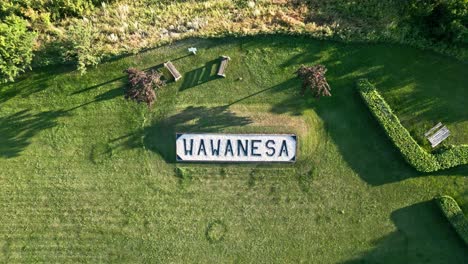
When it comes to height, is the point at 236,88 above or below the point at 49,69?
below

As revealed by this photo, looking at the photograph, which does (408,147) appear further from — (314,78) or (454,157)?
(314,78)

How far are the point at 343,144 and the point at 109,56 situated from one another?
49.8ft

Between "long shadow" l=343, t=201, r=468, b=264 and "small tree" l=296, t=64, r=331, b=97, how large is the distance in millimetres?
9454

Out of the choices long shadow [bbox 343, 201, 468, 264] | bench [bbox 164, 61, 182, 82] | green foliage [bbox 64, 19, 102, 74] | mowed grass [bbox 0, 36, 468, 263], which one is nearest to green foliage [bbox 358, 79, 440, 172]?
mowed grass [bbox 0, 36, 468, 263]

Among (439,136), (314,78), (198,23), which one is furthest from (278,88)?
(439,136)

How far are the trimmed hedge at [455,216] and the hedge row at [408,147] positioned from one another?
81.1 inches

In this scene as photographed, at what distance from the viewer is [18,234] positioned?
2381 cm

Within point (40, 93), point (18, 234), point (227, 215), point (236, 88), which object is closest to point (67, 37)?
point (40, 93)

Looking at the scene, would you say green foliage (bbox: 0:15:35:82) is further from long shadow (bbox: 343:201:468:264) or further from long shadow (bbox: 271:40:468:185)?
long shadow (bbox: 343:201:468:264)

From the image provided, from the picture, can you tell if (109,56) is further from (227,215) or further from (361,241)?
(361,241)

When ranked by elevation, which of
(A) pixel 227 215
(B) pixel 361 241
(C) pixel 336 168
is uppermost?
(C) pixel 336 168

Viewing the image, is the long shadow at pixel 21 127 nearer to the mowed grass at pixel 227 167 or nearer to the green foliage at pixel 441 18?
the mowed grass at pixel 227 167

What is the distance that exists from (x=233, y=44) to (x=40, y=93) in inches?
480

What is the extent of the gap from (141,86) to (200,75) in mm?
3859
